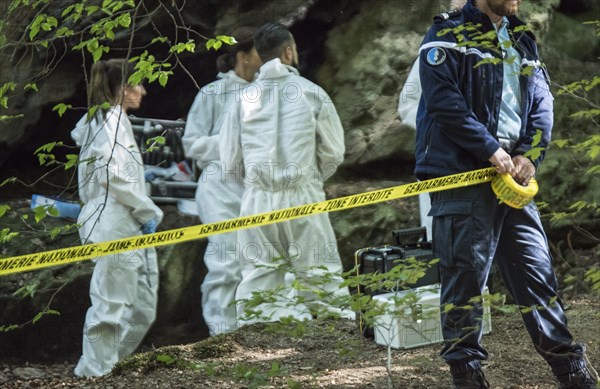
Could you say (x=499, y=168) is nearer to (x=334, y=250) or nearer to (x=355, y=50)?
(x=334, y=250)

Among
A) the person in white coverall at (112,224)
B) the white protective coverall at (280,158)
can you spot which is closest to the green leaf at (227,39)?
the person in white coverall at (112,224)

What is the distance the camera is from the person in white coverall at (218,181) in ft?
25.7

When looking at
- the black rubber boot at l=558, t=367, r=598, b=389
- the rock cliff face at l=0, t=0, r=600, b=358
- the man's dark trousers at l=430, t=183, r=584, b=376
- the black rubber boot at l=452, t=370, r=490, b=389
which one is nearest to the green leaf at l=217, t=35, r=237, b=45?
the man's dark trousers at l=430, t=183, r=584, b=376

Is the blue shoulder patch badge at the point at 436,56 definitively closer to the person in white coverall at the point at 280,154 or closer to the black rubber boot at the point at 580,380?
the black rubber boot at the point at 580,380

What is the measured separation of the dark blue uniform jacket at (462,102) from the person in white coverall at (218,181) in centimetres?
306

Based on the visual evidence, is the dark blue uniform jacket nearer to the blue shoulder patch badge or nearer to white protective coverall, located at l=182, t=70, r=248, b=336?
the blue shoulder patch badge

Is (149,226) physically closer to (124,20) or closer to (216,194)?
(216,194)

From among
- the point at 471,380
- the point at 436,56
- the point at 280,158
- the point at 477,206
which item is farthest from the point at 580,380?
the point at 280,158

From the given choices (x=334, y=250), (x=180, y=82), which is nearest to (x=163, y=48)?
(x=180, y=82)

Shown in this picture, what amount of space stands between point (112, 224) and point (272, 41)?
173cm

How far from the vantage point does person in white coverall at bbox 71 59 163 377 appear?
23.6ft

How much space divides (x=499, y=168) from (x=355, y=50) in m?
5.03

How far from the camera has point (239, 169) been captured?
7734 millimetres

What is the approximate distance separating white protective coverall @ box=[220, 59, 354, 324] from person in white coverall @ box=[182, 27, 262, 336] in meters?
0.20
